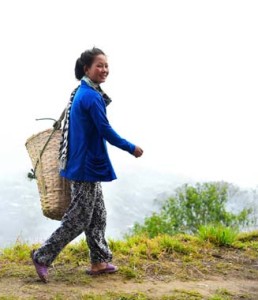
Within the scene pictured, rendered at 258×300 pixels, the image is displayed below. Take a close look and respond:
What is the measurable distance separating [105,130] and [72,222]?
34.7 inches

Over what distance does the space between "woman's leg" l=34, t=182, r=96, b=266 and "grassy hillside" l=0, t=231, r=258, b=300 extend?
0.27m

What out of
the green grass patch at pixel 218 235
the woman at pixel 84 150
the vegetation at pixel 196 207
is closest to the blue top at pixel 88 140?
the woman at pixel 84 150

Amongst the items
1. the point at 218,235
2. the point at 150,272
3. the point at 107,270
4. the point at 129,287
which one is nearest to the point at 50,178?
the point at 107,270

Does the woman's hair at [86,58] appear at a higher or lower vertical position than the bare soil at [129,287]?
higher

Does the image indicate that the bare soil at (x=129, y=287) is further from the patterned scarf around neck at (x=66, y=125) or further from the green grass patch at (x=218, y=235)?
the green grass patch at (x=218, y=235)

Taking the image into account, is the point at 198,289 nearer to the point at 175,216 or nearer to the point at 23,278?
the point at 23,278

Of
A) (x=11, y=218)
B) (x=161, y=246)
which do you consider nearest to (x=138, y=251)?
(x=161, y=246)

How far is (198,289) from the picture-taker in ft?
16.6

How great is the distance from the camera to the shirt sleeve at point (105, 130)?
4.64m

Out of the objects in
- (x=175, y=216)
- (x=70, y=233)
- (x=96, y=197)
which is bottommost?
(x=175, y=216)

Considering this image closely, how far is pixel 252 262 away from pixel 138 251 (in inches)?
53.9

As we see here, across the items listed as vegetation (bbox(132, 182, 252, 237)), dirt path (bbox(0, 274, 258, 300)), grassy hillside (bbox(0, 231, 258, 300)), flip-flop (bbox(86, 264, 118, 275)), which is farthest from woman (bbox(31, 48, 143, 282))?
vegetation (bbox(132, 182, 252, 237))

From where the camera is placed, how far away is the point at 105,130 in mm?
4668

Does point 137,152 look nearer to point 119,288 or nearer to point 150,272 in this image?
point 119,288
